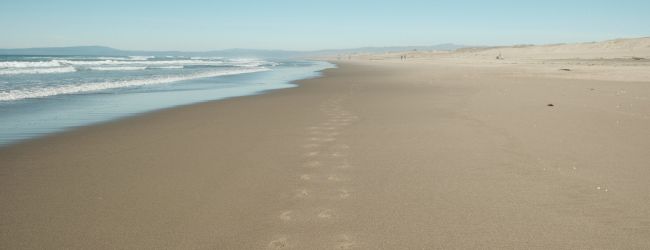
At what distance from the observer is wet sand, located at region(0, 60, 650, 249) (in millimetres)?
3491

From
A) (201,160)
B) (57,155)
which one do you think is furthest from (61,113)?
(201,160)

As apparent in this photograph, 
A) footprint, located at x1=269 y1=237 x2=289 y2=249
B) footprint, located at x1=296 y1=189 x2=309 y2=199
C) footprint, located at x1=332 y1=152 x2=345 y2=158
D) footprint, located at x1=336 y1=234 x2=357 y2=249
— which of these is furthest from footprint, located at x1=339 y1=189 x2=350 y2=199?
footprint, located at x1=332 y1=152 x2=345 y2=158

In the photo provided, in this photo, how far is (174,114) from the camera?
11000 mm

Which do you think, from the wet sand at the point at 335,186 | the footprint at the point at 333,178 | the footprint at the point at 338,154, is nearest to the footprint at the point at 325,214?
the wet sand at the point at 335,186

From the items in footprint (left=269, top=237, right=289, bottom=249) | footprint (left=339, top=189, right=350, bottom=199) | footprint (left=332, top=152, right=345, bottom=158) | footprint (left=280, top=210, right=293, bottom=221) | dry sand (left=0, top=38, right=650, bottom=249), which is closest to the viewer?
footprint (left=269, top=237, right=289, bottom=249)

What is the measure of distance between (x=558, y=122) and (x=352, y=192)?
5.76 metres

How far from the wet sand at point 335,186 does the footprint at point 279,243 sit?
0.06ft

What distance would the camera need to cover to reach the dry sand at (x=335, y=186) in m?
3.49

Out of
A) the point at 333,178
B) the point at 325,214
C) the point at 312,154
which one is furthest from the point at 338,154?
the point at 325,214

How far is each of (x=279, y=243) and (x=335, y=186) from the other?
1.44 meters

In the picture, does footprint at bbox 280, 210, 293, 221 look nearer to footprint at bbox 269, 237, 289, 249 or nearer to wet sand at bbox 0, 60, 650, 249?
wet sand at bbox 0, 60, 650, 249

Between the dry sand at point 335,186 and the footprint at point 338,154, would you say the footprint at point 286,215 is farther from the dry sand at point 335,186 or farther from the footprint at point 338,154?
the footprint at point 338,154

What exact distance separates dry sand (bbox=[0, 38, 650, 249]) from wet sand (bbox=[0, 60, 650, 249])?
0.06 ft

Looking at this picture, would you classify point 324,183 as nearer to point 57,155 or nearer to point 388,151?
point 388,151
